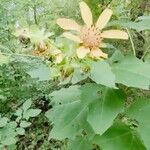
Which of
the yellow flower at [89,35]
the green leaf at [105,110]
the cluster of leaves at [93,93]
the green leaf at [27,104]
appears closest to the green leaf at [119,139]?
the cluster of leaves at [93,93]

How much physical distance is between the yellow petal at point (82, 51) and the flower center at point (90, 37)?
1.0 inches

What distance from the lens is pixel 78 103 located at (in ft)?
3.90

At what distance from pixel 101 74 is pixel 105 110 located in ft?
0.54

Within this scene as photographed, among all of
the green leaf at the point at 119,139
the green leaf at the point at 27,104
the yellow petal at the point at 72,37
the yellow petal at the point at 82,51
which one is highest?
the yellow petal at the point at 72,37

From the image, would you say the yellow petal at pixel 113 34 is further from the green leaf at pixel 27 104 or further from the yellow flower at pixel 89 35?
the green leaf at pixel 27 104

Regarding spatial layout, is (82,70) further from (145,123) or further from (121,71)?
(145,123)

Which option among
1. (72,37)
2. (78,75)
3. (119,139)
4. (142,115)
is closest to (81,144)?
(119,139)

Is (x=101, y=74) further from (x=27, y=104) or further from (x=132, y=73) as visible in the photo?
(x=27, y=104)

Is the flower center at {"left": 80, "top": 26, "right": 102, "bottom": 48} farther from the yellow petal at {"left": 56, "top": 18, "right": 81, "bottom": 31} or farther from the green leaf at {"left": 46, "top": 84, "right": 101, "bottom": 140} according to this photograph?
the green leaf at {"left": 46, "top": 84, "right": 101, "bottom": 140}

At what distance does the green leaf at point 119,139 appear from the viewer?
1.15 meters

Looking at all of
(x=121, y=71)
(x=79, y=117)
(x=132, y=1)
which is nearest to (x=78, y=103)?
(x=79, y=117)

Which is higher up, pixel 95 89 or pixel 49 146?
pixel 95 89

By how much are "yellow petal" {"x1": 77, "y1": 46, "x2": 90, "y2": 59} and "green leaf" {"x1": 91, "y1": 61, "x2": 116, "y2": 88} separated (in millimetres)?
32

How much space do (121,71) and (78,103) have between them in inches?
10.5
